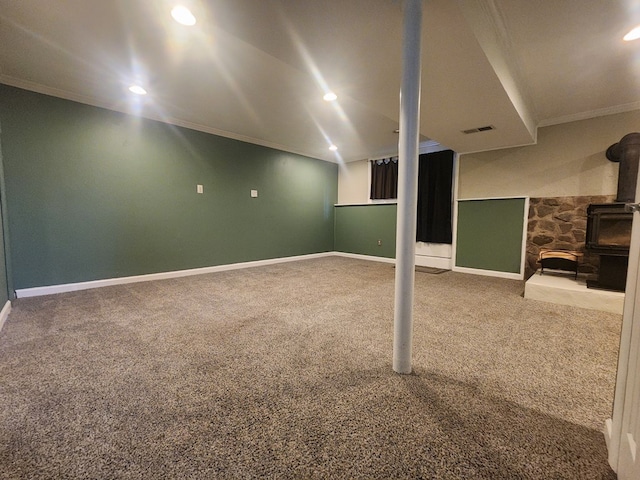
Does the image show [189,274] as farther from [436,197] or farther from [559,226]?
[559,226]

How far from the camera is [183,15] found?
1.79 metres

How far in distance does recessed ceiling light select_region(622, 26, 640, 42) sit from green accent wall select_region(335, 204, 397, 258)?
11.2 ft

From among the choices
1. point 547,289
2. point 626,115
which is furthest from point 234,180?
point 626,115

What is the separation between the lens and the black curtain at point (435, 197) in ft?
14.9

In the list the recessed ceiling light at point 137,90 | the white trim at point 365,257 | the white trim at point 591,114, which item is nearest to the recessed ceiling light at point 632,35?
the white trim at point 591,114

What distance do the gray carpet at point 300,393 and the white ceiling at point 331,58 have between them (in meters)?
2.04

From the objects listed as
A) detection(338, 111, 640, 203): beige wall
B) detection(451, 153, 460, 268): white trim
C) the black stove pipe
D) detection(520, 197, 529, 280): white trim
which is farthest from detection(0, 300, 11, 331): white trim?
the black stove pipe

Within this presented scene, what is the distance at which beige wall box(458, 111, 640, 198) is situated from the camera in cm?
320

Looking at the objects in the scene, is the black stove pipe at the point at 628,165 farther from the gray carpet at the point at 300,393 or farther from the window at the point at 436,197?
the window at the point at 436,197

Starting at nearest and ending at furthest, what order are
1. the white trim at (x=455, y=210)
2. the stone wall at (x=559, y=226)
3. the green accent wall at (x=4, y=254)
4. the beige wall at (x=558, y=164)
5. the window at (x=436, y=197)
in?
the green accent wall at (x=4, y=254) < the beige wall at (x=558, y=164) < the stone wall at (x=559, y=226) < the white trim at (x=455, y=210) < the window at (x=436, y=197)

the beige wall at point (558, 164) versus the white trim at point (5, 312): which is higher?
the beige wall at point (558, 164)

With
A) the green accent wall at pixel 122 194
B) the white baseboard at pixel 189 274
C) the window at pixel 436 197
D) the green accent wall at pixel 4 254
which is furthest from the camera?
the window at pixel 436 197

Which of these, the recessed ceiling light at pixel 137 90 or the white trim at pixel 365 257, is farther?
the white trim at pixel 365 257

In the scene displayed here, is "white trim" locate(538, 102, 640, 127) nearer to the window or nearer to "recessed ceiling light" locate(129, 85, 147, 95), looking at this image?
the window
